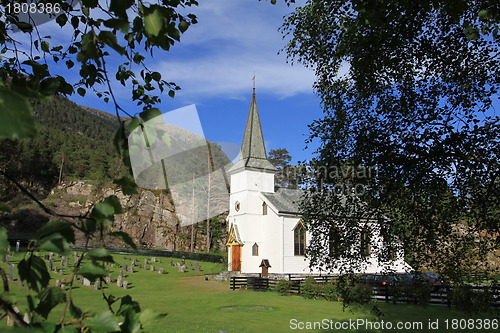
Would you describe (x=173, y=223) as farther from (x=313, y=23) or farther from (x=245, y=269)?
(x=313, y=23)

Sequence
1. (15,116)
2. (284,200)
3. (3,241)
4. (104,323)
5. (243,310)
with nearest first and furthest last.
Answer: (15,116) → (3,241) → (104,323) → (243,310) → (284,200)

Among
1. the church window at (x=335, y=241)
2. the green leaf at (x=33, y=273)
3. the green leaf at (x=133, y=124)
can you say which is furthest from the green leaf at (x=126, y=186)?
the church window at (x=335, y=241)

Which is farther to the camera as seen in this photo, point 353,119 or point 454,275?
point 353,119

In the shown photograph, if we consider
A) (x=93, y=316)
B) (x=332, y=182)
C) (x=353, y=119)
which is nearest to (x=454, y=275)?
(x=332, y=182)

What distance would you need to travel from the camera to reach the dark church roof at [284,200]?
30.7 m

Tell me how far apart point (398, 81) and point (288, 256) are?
23348mm

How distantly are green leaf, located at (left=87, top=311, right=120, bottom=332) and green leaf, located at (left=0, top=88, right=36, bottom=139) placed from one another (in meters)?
0.67

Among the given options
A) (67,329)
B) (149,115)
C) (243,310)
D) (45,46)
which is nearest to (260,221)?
(243,310)

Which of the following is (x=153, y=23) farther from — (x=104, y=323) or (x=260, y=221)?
(x=260, y=221)

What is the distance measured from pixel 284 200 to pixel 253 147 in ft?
16.9

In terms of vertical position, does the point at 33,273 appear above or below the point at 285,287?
above

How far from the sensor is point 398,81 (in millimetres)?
7953

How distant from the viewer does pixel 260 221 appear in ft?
104

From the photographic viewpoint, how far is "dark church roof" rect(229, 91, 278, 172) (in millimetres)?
32781
